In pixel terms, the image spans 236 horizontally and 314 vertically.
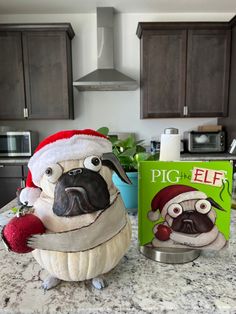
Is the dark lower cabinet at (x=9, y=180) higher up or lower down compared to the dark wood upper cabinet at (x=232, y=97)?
lower down

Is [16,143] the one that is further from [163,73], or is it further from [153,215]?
[153,215]

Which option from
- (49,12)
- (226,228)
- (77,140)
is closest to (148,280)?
(226,228)

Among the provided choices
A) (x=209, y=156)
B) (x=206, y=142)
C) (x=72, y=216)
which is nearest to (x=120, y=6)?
(x=206, y=142)

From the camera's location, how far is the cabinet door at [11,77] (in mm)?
2453

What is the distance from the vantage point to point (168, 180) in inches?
22.1

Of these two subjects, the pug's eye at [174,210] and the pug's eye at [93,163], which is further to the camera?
the pug's eye at [174,210]

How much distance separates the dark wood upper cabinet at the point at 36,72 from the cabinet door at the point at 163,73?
33.9 inches

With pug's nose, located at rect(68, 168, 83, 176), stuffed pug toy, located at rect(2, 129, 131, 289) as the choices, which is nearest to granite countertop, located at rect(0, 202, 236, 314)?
stuffed pug toy, located at rect(2, 129, 131, 289)

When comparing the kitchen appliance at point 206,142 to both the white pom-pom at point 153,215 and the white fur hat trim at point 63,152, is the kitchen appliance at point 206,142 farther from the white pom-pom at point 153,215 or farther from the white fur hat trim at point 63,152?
the white fur hat trim at point 63,152

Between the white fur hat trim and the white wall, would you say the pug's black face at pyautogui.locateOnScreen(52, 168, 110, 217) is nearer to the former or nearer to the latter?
the white fur hat trim

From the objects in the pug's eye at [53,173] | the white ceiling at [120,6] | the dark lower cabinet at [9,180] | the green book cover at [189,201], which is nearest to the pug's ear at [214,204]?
the green book cover at [189,201]

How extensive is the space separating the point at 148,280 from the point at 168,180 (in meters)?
0.23

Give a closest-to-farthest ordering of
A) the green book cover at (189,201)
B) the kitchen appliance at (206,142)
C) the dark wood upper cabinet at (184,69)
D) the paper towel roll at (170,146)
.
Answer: the green book cover at (189,201) → the paper towel roll at (170,146) → the dark wood upper cabinet at (184,69) → the kitchen appliance at (206,142)

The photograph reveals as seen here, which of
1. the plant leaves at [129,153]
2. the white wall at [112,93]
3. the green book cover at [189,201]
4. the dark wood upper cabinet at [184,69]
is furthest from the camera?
the white wall at [112,93]
